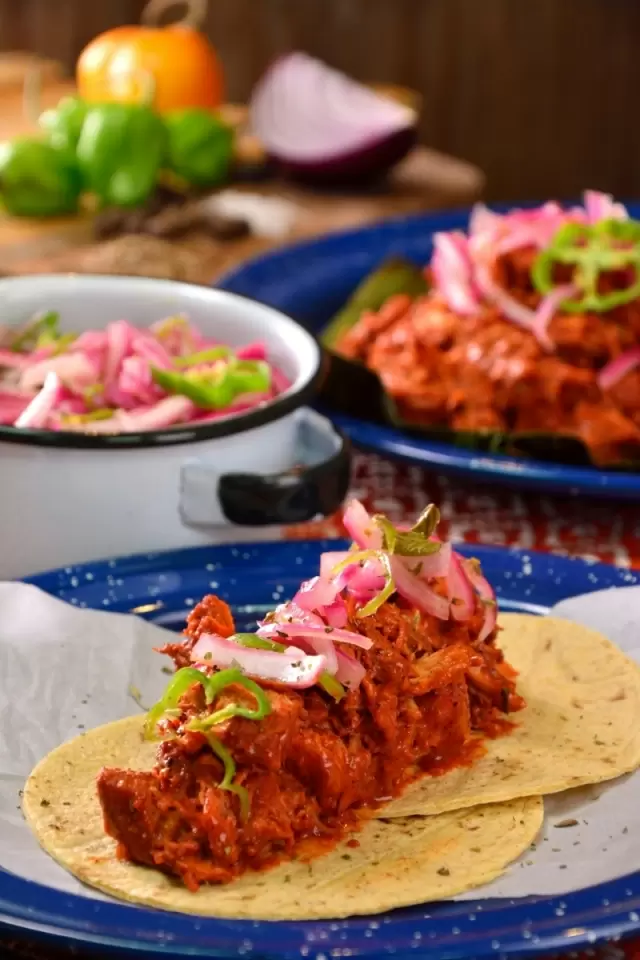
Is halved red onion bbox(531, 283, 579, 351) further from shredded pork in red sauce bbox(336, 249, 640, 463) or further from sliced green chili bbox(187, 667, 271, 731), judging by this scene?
sliced green chili bbox(187, 667, 271, 731)

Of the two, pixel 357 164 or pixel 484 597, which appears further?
pixel 357 164

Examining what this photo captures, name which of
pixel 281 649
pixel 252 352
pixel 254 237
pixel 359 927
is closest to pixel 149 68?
pixel 254 237

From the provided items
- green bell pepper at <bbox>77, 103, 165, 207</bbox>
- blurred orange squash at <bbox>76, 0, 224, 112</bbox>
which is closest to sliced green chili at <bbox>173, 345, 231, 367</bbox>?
green bell pepper at <bbox>77, 103, 165, 207</bbox>

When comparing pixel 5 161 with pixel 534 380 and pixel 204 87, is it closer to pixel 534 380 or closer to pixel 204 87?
pixel 204 87

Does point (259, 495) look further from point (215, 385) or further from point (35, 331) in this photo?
point (35, 331)

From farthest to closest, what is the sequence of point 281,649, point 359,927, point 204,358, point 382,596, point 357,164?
point 357,164 → point 204,358 → point 382,596 → point 281,649 → point 359,927

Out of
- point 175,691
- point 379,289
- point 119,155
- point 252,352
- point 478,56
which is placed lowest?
point 478,56

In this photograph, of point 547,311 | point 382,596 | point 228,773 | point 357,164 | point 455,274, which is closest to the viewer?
point 228,773
